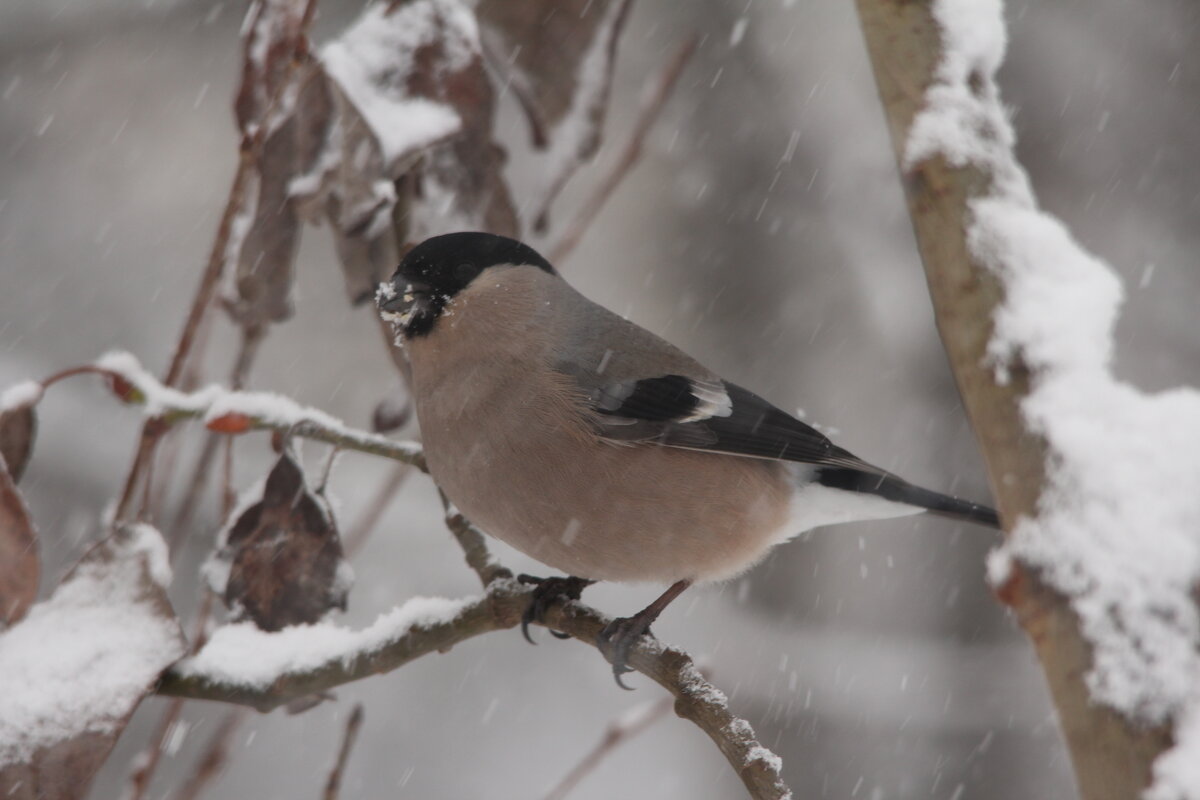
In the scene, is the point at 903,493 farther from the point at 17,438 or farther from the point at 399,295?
the point at 17,438

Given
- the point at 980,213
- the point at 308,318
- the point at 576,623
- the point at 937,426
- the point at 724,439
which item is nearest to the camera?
the point at 980,213

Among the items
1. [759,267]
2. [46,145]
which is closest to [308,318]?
[46,145]

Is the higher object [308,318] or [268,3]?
[268,3]

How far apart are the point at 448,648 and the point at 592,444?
2.26 ft

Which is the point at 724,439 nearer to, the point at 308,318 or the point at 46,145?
the point at 308,318

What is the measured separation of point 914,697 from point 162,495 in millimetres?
4244

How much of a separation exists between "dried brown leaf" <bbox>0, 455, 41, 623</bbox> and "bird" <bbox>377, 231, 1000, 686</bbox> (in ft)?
3.09

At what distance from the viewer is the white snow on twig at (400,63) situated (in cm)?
229

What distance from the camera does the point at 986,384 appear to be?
46.2 inches

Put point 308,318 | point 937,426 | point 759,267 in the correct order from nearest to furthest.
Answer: point 937,426 < point 759,267 < point 308,318

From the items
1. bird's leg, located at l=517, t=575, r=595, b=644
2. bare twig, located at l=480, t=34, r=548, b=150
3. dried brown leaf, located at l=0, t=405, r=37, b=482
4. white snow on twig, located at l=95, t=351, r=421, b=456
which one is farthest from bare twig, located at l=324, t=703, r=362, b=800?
bare twig, located at l=480, t=34, r=548, b=150

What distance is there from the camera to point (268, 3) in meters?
2.44

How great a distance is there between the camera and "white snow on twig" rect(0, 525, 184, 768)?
1955mm

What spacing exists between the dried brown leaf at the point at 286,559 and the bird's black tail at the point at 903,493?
1.50 metres
